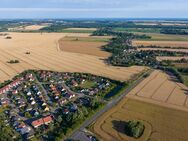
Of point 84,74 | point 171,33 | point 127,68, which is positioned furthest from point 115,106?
point 171,33

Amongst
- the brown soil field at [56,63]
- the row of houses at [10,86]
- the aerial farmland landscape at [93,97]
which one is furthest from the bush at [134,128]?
the row of houses at [10,86]

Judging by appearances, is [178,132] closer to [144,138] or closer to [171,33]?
[144,138]

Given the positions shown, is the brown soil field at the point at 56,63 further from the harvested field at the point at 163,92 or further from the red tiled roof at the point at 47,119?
the red tiled roof at the point at 47,119

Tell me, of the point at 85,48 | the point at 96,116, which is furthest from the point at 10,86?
the point at 85,48

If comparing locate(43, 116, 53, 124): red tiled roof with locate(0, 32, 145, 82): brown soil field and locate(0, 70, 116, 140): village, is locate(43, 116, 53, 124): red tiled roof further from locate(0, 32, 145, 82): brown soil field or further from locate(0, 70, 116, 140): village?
locate(0, 32, 145, 82): brown soil field

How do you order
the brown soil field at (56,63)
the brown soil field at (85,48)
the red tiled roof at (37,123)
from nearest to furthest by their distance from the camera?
the red tiled roof at (37,123), the brown soil field at (56,63), the brown soil field at (85,48)

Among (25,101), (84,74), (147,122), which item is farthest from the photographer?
(84,74)

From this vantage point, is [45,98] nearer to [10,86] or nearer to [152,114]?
[10,86]
